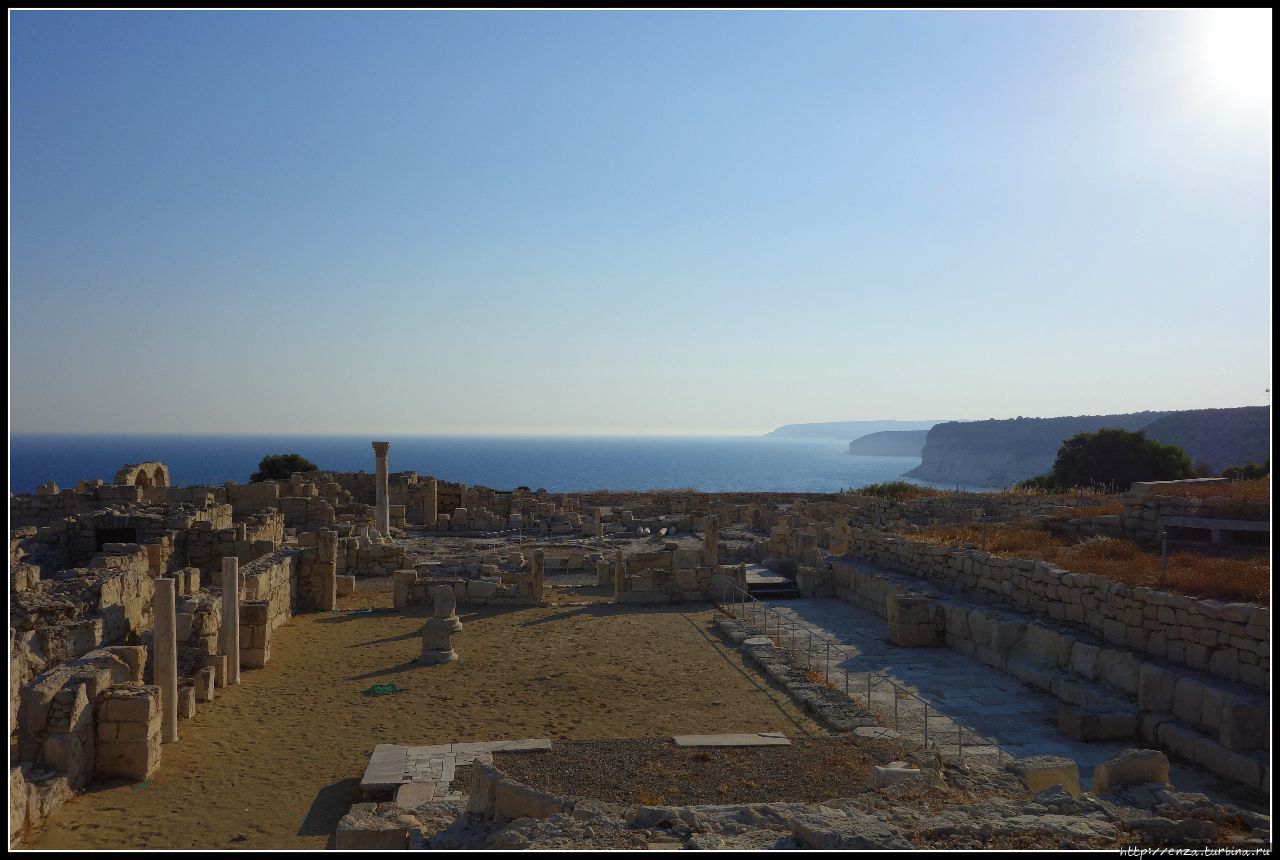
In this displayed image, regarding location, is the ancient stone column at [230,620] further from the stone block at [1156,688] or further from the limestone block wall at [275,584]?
the stone block at [1156,688]

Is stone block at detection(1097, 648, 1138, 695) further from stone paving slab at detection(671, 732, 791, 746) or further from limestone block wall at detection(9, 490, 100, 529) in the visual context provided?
limestone block wall at detection(9, 490, 100, 529)

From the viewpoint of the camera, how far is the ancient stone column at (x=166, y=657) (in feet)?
31.2

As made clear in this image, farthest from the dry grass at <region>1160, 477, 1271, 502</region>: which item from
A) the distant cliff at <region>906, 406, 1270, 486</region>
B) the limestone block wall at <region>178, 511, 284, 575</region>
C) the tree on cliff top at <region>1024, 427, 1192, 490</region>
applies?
the distant cliff at <region>906, 406, 1270, 486</region>

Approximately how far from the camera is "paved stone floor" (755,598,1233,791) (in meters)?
9.18

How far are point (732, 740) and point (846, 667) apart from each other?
401 centimetres

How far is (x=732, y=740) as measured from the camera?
9.41 metres

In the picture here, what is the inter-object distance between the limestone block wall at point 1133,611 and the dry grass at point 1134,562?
335mm

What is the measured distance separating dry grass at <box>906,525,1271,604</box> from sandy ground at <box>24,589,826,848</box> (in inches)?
199

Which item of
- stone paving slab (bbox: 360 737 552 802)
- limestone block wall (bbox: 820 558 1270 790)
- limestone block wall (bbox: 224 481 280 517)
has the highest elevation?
limestone block wall (bbox: 224 481 280 517)

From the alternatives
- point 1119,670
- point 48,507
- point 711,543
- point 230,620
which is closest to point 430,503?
point 48,507

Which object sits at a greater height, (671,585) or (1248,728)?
(1248,728)

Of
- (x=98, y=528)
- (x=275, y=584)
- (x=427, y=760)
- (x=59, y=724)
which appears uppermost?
(x=98, y=528)

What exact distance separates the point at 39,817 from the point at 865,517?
25.1m

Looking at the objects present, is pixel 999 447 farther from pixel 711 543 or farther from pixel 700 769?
pixel 700 769
